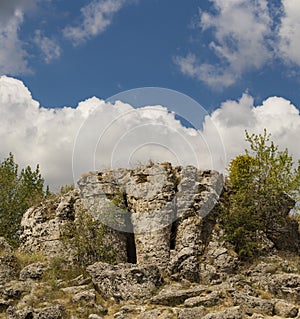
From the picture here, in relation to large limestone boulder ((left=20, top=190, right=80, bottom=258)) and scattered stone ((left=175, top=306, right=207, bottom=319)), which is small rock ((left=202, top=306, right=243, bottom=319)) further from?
large limestone boulder ((left=20, top=190, right=80, bottom=258))

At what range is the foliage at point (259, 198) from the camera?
30.9 metres

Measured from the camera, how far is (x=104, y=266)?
26.1 meters

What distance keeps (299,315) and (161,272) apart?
9.57 m

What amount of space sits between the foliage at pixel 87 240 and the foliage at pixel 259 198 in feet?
26.6

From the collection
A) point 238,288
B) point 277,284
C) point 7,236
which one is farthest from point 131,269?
point 7,236

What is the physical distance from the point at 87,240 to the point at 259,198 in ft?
40.2

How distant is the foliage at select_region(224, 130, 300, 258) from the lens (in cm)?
3088

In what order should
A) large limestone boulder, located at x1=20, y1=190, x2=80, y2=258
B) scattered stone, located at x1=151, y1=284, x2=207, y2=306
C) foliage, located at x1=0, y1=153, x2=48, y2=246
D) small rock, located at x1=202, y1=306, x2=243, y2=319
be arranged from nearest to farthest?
small rock, located at x1=202, y1=306, x2=243, y2=319 < scattered stone, located at x1=151, y1=284, x2=207, y2=306 < large limestone boulder, located at x1=20, y1=190, x2=80, y2=258 < foliage, located at x1=0, y1=153, x2=48, y2=246

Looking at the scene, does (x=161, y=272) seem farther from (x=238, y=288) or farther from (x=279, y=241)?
(x=279, y=241)

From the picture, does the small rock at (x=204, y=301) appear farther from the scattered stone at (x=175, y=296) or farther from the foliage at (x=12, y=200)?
the foliage at (x=12, y=200)

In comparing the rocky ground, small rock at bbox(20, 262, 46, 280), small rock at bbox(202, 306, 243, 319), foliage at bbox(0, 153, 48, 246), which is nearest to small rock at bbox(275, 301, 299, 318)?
the rocky ground

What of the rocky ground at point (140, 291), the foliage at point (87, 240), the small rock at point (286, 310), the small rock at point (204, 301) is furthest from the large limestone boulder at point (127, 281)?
the small rock at point (286, 310)

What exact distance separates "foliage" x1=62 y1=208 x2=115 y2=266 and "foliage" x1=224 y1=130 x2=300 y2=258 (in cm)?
812

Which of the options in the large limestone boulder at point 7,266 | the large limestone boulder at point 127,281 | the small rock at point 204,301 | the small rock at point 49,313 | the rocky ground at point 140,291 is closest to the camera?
the small rock at point 49,313
